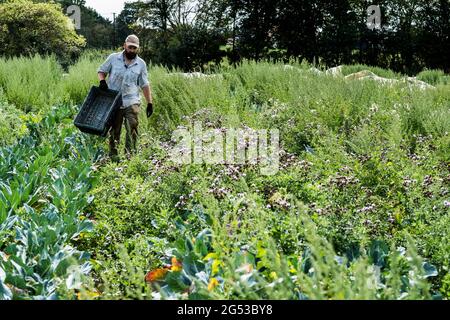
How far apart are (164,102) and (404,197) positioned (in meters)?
5.05

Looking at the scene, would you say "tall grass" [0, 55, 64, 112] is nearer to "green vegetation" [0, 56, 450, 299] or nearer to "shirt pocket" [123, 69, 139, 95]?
"green vegetation" [0, 56, 450, 299]

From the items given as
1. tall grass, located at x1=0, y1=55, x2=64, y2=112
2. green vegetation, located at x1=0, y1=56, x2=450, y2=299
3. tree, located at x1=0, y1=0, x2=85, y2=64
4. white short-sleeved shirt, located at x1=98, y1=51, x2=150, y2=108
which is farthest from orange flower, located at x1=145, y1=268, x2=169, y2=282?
tree, located at x1=0, y1=0, x2=85, y2=64

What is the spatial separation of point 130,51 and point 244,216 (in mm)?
3561

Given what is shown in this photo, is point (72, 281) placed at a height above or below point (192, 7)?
below

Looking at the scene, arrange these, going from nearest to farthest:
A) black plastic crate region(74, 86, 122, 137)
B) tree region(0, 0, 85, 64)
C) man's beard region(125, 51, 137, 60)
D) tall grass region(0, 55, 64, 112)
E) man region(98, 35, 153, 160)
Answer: black plastic crate region(74, 86, 122, 137) → man's beard region(125, 51, 137, 60) → man region(98, 35, 153, 160) → tall grass region(0, 55, 64, 112) → tree region(0, 0, 85, 64)

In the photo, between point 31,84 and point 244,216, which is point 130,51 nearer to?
point 244,216

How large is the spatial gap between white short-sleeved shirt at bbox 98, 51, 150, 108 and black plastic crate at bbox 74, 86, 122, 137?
0.45 ft

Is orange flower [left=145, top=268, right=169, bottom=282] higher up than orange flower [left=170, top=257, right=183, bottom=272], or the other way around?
orange flower [left=170, top=257, right=183, bottom=272]

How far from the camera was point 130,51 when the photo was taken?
6172 mm
